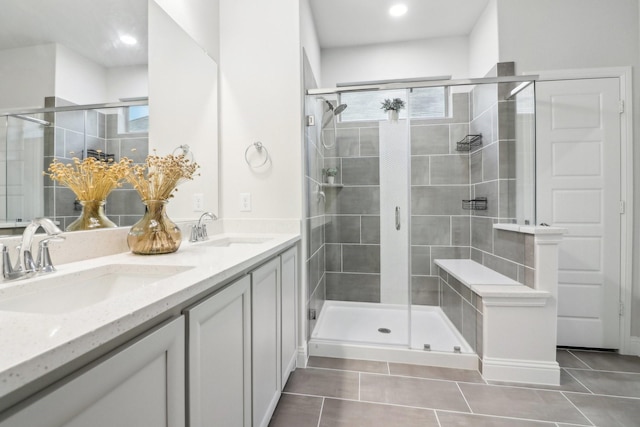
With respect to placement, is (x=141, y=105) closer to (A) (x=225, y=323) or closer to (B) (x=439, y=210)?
(A) (x=225, y=323)

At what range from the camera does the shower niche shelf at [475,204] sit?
8.40 feet

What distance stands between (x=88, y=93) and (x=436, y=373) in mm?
2438

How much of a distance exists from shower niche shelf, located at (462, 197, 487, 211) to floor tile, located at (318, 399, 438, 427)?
173cm

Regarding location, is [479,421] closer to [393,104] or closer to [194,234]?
[194,234]

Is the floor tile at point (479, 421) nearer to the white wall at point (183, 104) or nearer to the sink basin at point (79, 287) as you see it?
the sink basin at point (79, 287)

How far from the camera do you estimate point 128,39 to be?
1368 millimetres

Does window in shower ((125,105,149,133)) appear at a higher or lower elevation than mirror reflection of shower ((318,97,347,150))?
lower

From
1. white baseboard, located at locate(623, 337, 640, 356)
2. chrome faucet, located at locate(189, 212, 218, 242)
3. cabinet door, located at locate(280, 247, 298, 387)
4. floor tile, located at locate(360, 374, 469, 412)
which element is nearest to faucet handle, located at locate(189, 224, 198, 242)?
chrome faucet, located at locate(189, 212, 218, 242)

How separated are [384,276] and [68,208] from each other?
2.42m

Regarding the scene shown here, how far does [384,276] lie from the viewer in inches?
111

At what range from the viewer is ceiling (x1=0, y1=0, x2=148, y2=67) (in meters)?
0.92

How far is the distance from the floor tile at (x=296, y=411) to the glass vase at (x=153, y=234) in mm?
1031

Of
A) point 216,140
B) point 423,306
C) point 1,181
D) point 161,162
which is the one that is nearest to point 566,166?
point 423,306

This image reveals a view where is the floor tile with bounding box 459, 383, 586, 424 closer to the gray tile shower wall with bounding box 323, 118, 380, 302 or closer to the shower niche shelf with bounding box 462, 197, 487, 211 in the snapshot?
the gray tile shower wall with bounding box 323, 118, 380, 302
